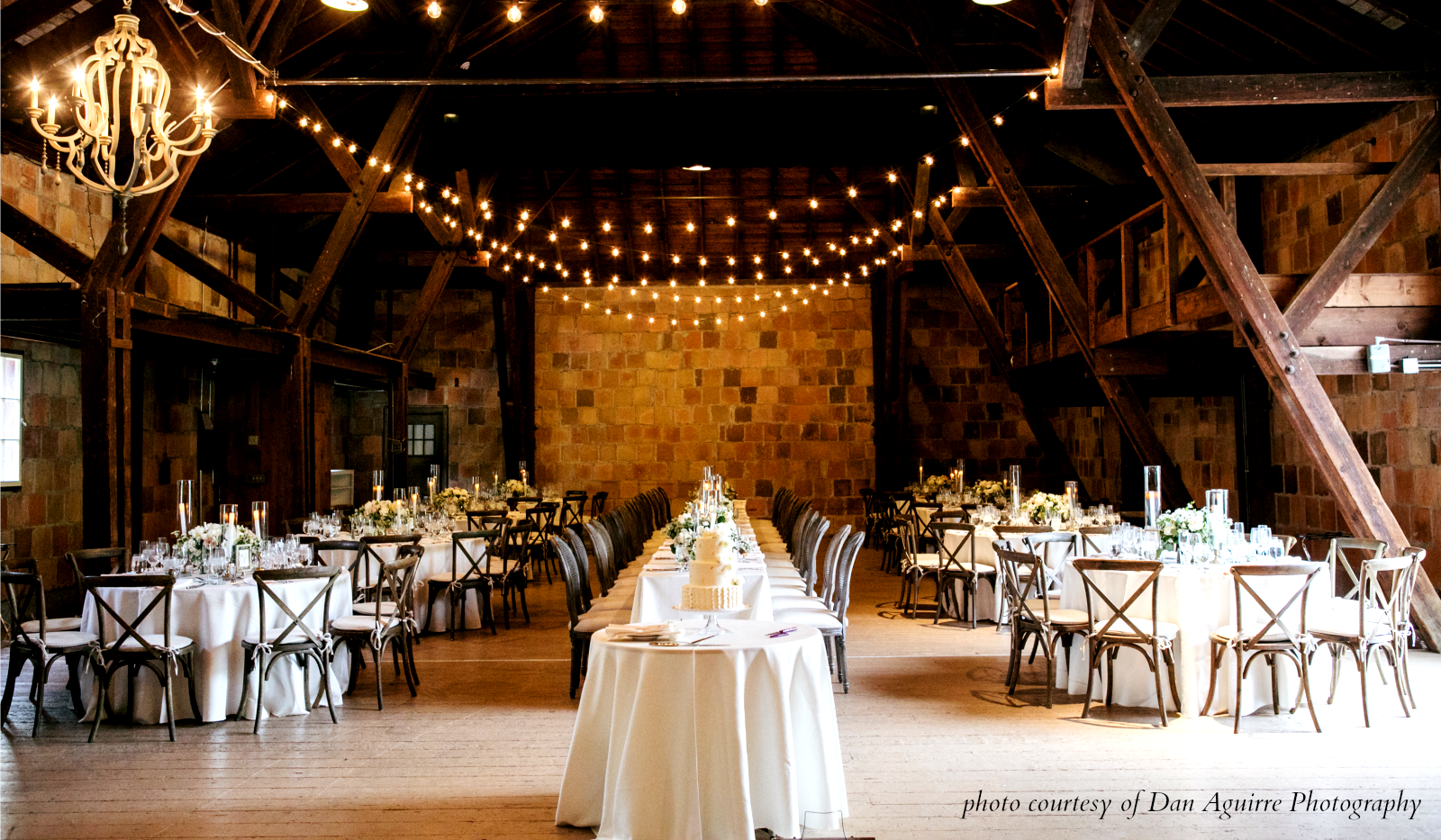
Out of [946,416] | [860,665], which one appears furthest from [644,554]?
[946,416]

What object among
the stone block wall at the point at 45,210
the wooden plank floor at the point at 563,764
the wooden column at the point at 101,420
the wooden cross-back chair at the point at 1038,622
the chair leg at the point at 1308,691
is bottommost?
the wooden plank floor at the point at 563,764

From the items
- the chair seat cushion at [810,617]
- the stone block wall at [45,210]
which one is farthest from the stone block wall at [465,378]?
the chair seat cushion at [810,617]

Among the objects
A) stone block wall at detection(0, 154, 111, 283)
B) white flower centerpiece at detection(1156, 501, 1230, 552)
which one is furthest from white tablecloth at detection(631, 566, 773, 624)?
stone block wall at detection(0, 154, 111, 283)

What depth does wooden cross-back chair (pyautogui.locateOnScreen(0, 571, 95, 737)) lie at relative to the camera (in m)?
5.31

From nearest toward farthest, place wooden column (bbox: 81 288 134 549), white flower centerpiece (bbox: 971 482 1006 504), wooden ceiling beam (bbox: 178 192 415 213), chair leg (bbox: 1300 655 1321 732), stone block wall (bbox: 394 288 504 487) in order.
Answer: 1. chair leg (bbox: 1300 655 1321 732)
2. wooden column (bbox: 81 288 134 549)
3. wooden ceiling beam (bbox: 178 192 415 213)
4. white flower centerpiece (bbox: 971 482 1006 504)
5. stone block wall (bbox: 394 288 504 487)

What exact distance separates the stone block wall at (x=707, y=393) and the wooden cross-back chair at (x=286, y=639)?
1072 cm

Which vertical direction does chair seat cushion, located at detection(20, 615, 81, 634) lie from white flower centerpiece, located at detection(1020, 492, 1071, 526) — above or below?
below

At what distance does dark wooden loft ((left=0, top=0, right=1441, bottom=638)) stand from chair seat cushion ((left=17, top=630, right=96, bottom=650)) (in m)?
1.71

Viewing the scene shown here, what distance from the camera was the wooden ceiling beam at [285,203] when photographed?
1004 cm

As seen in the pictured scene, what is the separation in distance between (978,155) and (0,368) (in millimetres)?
9295

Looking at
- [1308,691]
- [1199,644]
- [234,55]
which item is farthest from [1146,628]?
[234,55]

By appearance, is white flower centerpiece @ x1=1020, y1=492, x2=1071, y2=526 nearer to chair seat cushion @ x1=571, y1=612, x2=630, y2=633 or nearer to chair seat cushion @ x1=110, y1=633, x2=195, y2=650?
chair seat cushion @ x1=571, y1=612, x2=630, y2=633

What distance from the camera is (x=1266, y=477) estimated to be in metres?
9.91

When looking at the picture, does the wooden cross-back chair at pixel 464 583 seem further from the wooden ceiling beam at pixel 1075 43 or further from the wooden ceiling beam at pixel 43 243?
the wooden ceiling beam at pixel 1075 43
